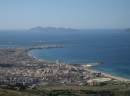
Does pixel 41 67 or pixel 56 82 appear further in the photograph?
pixel 41 67

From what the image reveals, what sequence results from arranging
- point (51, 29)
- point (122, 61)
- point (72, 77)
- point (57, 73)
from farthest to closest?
point (51, 29), point (122, 61), point (57, 73), point (72, 77)

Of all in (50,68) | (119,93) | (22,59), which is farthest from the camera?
(22,59)

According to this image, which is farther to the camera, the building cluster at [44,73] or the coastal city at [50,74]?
the building cluster at [44,73]

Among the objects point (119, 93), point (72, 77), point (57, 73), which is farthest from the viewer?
point (57, 73)

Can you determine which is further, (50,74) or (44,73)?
(44,73)

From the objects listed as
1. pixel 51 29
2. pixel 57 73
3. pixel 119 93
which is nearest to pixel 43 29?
pixel 51 29

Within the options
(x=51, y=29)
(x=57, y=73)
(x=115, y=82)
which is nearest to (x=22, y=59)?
(x=57, y=73)

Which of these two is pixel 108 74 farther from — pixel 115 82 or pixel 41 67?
pixel 41 67

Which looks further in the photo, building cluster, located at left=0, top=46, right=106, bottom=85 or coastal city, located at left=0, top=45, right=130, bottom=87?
building cluster, located at left=0, top=46, right=106, bottom=85

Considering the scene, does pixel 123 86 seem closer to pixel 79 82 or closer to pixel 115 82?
pixel 115 82
